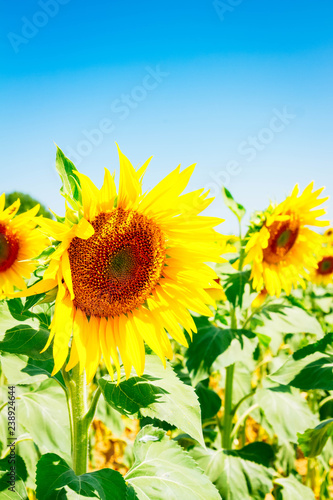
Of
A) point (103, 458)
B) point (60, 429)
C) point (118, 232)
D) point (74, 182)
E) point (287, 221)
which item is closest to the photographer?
point (74, 182)

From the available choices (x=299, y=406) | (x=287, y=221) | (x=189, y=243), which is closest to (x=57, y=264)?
(x=189, y=243)

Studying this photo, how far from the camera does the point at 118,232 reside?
157cm

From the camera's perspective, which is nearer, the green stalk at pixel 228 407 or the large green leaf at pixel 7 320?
the large green leaf at pixel 7 320

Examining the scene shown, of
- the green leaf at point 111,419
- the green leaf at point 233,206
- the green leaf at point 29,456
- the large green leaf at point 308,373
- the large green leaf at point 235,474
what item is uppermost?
the green leaf at point 233,206

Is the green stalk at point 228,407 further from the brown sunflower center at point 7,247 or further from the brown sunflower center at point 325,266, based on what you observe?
the brown sunflower center at point 325,266

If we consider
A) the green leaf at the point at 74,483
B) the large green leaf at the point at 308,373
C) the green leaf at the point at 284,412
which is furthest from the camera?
the green leaf at the point at 284,412

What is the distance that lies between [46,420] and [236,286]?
1248 millimetres

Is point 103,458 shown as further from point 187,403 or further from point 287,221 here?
point 187,403

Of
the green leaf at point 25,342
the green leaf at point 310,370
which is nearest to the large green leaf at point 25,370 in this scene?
the green leaf at point 25,342

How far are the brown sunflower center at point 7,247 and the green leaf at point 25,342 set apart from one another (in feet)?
3.32

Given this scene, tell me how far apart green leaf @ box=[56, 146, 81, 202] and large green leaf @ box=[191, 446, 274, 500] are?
1824 millimetres

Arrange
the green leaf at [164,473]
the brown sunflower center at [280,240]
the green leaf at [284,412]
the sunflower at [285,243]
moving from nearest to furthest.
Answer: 1. the green leaf at [164,473]
2. the green leaf at [284,412]
3. the sunflower at [285,243]
4. the brown sunflower center at [280,240]

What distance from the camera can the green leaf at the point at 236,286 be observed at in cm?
244

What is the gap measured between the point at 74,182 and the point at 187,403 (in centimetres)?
83
